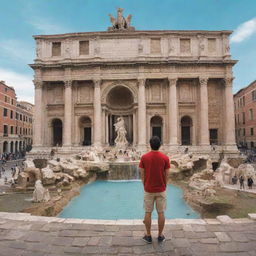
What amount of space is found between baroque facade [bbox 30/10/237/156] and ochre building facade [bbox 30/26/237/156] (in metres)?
0.11

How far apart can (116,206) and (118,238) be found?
4213mm

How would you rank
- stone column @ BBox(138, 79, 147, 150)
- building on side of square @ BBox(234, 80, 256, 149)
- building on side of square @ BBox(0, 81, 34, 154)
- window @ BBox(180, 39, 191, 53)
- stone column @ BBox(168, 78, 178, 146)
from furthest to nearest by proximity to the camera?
building on side of square @ BBox(0, 81, 34, 154) < building on side of square @ BBox(234, 80, 256, 149) < window @ BBox(180, 39, 191, 53) < stone column @ BBox(168, 78, 178, 146) < stone column @ BBox(138, 79, 147, 150)

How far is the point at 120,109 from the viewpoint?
83.0 ft

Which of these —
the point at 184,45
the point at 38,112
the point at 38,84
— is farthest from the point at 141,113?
the point at 38,84

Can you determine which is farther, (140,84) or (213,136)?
(213,136)

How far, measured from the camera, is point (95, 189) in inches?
422

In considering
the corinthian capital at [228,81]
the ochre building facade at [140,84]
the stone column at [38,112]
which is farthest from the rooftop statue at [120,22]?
the corinthian capital at [228,81]

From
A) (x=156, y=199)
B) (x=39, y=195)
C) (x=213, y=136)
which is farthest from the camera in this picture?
(x=213, y=136)

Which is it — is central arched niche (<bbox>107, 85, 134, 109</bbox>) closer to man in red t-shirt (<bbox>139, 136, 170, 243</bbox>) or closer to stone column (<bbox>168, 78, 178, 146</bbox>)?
stone column (<bbox>168, 78, 178, 146</bbox>)

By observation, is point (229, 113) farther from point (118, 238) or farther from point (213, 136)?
point (118, 238)

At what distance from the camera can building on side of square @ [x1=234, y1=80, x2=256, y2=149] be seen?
2792 cm

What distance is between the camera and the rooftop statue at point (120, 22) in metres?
24.2

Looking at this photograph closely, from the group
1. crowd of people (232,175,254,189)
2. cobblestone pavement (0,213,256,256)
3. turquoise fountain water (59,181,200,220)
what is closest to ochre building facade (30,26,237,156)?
crowd of people (232,175,254,189)

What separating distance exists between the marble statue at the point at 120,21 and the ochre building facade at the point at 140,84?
1885 mm
